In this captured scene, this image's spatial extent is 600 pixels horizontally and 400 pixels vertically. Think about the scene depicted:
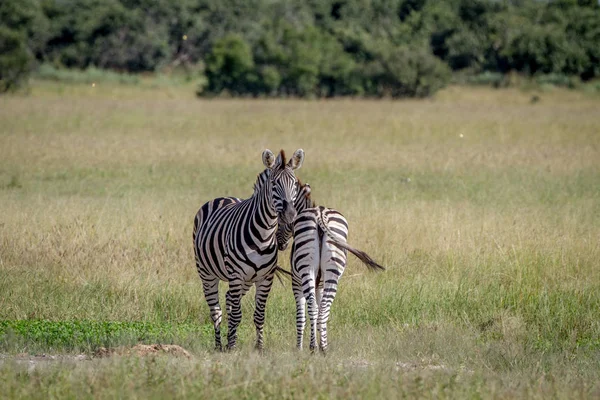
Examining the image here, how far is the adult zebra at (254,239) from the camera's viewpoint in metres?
7.45

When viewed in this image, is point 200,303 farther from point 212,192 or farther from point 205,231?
point 212,192

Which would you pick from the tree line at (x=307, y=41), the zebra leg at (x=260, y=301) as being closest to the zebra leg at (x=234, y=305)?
the zebra leg at (x=260, y=301)

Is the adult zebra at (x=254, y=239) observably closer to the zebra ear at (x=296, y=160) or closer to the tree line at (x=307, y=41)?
the zebra ear at (x=296, y=160)

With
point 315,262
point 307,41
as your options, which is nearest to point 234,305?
point 315,262

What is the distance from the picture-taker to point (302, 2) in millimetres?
65000

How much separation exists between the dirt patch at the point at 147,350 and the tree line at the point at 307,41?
2988cm

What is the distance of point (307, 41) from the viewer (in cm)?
4466

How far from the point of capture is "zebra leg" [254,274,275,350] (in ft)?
25.9

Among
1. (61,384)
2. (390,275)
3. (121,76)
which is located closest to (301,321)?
(61,384)

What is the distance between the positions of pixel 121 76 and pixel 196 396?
41.0 m

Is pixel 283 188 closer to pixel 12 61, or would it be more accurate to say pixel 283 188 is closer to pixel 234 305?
pixel 234 305

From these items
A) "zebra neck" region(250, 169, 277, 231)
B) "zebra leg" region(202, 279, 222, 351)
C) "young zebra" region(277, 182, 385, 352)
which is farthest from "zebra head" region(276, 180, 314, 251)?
"zebra leg" region(202, 279, 222, 351)

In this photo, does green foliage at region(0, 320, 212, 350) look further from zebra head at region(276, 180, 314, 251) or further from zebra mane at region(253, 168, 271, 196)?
zebra mane at region(253, 168, 271, 196)

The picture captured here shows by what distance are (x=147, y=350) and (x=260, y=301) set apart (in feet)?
3.65
